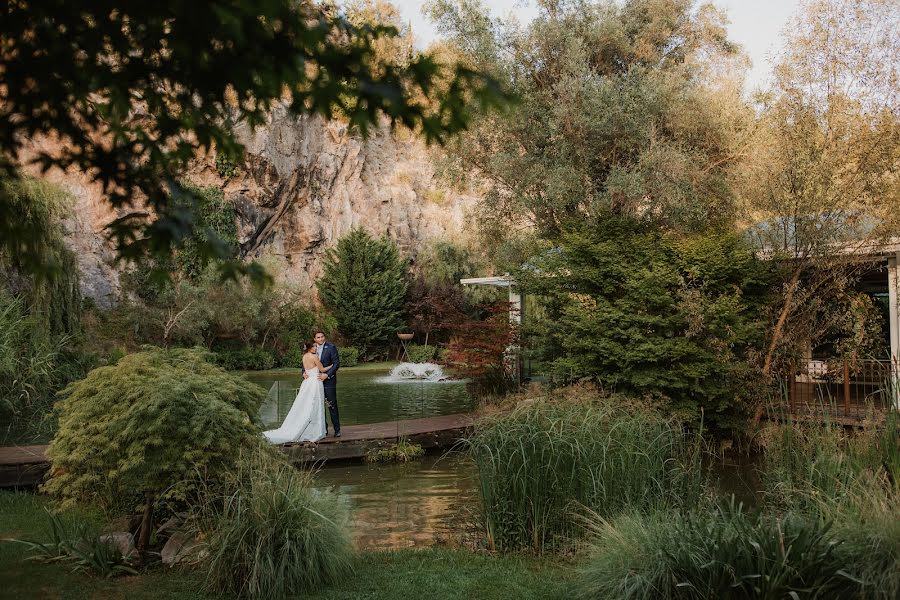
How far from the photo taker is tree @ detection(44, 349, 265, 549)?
21.2ft

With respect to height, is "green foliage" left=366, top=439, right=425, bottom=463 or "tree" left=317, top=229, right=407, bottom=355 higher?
"tree" left=317, top=229, right=407, bottom=355

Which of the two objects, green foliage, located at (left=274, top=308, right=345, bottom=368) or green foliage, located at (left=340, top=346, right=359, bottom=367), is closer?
green foliage, located at (left=274, top=308, right=345, bottom=368)

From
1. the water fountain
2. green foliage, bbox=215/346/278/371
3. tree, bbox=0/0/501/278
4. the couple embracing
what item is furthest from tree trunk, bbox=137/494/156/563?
green foliage, bbox=215/346/278/371

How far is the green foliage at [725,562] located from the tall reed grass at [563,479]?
4.94ft

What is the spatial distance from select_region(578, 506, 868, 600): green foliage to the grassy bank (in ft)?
2.06

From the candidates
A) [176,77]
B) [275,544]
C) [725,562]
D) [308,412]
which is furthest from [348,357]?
[176,77]

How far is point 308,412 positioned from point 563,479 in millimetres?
6533

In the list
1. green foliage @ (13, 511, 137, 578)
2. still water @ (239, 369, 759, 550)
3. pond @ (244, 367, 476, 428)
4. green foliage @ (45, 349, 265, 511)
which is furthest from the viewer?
pond @ (244, 367, 476, 428)

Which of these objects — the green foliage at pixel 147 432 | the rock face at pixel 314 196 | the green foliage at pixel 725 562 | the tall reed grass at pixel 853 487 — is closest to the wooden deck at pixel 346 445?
the green foliage at pixel 147 432

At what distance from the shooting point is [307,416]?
1224 cm

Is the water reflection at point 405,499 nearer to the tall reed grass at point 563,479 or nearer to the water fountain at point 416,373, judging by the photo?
the tall reed grass at point 563,479

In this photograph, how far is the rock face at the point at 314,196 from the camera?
1339 inches

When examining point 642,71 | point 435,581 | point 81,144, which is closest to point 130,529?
point 435,581

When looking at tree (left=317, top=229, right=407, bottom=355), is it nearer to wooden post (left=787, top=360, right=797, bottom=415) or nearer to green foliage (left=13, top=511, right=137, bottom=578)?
wooden post (left=787, top=360, right=797, bottom=415)
